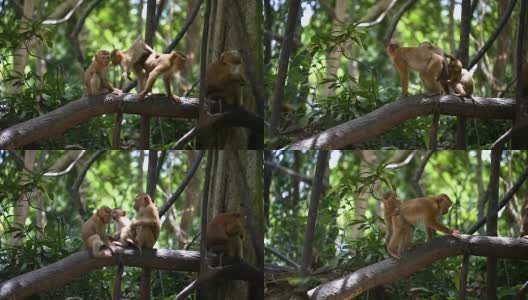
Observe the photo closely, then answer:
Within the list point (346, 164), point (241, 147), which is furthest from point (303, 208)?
point (241, 147)

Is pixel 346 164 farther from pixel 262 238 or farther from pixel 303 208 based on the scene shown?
pixel 262 238

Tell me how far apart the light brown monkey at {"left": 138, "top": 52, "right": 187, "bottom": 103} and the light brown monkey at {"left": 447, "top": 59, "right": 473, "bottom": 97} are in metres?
2.41

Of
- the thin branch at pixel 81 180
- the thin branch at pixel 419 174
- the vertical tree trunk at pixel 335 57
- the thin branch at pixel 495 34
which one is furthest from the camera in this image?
the thin branch at pixel 419 174

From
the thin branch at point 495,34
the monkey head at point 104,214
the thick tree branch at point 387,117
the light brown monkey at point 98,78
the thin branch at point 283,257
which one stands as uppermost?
the thin branch at point 495,34

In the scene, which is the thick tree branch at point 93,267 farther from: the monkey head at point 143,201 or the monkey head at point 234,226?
the monkey head at point 143,201

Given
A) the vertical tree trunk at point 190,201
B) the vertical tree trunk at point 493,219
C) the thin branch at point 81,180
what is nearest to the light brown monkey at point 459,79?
the vertical tree trunk at point 493,219

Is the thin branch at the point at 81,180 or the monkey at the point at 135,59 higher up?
the monkey at the point at 135,59

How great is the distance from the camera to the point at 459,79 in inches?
306

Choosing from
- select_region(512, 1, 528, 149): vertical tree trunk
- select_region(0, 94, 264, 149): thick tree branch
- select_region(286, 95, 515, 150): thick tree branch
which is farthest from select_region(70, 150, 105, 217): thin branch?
select_region(512, 1, 528, 149): vertical tree trunk

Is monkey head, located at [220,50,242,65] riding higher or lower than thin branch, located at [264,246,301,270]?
higher

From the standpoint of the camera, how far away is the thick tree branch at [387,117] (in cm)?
765

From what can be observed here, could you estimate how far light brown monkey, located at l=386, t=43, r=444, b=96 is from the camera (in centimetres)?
770

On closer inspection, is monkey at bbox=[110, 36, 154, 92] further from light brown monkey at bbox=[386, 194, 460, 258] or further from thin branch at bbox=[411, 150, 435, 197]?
thin branch at bbox=[411, 150, 435, 197]

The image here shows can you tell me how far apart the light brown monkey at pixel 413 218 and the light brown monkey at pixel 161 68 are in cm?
223
